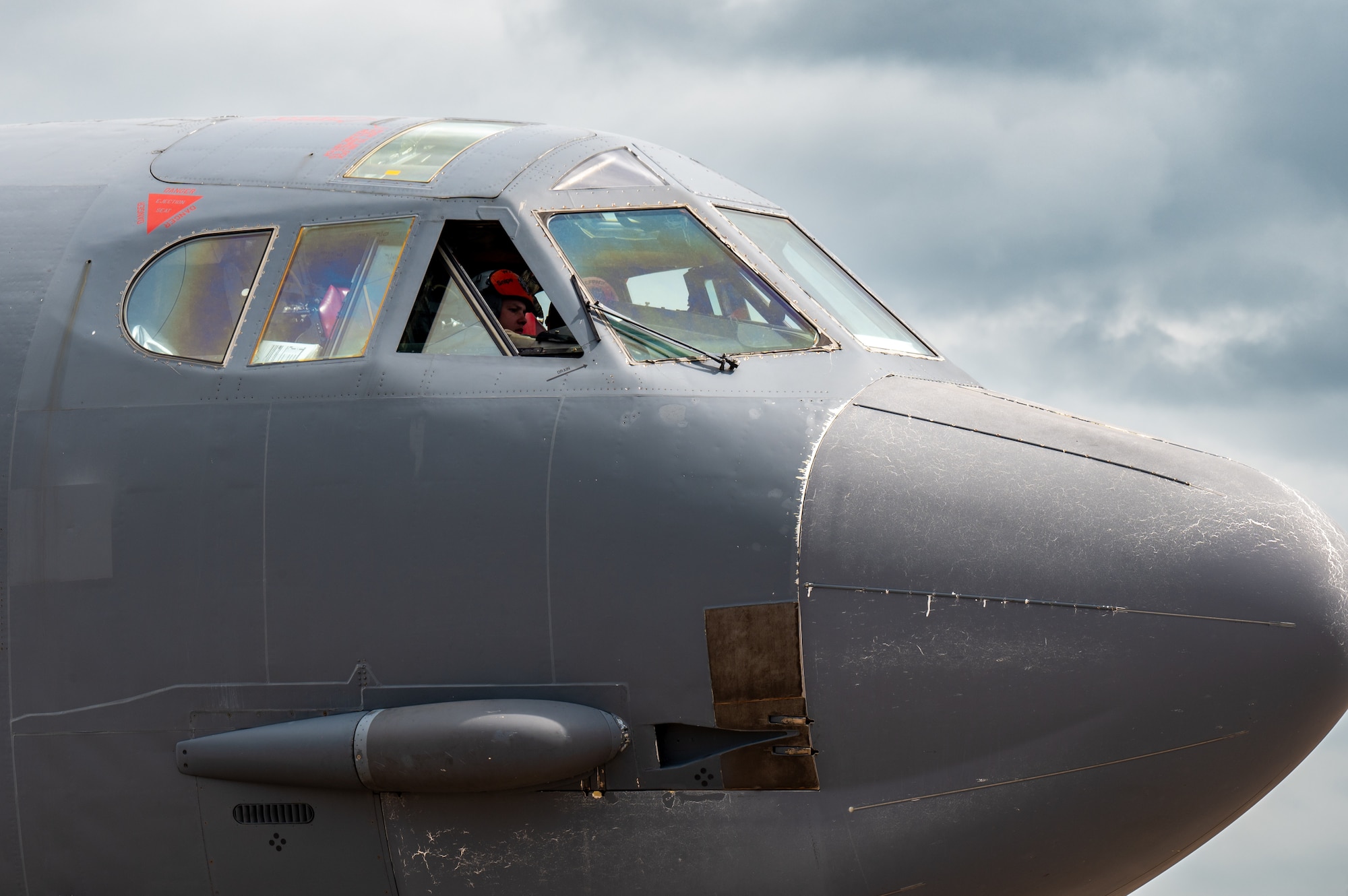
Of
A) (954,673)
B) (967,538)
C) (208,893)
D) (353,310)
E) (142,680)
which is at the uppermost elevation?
(353,310)

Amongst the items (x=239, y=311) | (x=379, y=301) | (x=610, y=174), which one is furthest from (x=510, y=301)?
(x=239, y=311)

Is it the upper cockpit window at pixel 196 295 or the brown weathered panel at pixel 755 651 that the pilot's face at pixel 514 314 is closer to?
A: the upper cockpit window at pixel 196 295

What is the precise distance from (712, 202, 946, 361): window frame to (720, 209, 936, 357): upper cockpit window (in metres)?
0.01

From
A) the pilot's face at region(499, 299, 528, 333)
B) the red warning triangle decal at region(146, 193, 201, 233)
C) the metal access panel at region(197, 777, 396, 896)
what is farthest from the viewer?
the red warning triangle decal at region(146, 193, 201, 233)

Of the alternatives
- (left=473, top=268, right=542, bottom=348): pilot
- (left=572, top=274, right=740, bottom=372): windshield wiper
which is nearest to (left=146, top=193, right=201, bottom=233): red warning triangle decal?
(left=473, top=268, right=542, bottom=348): pilot

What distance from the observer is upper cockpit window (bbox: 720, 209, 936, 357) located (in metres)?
7.08

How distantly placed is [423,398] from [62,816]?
2560 millimetres

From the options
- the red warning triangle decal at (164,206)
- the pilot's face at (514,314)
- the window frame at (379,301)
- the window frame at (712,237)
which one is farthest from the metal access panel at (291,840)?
the red warning triangle decal at (164,206)

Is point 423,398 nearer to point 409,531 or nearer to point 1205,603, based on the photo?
point 409,531

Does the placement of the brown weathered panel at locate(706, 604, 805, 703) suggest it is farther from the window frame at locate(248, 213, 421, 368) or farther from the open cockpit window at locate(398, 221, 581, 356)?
the window frame at locate(248, 213, 421, 368)

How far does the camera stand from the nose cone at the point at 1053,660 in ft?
18.7

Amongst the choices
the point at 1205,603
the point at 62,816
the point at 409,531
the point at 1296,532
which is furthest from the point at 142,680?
the point at 1296,532

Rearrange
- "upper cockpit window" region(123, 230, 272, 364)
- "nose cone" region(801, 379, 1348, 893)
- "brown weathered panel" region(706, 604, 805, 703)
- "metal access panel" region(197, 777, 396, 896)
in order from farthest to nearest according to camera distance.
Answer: "upper cockpit window" region(123, 230, 272, 364), "metal access panel" region(197, 777, 396, 896), "brown weathered panel" region(706, 604, 805, 703), "nose cone" region(801, 379, 1348, 893)

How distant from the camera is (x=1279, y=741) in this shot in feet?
18.9
